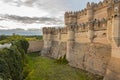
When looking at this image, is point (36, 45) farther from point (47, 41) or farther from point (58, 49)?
point (58, 49)

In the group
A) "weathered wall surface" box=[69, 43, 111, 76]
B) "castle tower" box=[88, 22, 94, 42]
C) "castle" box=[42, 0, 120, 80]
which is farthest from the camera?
"castle tower" box=[88, 22, 94, 42]

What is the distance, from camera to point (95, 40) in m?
32.8

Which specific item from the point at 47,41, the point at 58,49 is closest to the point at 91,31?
the point at 58,49

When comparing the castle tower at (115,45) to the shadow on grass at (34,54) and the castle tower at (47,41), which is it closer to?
the castle tower at (47,41)

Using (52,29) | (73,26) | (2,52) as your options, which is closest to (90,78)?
(2,52)

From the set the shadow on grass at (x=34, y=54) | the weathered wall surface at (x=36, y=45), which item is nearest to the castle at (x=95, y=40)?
the shadow on grass at (x=34, y=54)

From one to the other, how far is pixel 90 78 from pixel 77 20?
22824 millimetres

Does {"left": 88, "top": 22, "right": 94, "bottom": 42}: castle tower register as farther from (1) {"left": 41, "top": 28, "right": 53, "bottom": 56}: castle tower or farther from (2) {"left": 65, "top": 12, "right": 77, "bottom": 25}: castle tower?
(1) {"left": 41, "top": 28, "right": 53, "bottom": 56}: castle tower

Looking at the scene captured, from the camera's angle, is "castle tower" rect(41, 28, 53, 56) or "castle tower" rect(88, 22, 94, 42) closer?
"castle tower" rect(88, 22, 94, 42)

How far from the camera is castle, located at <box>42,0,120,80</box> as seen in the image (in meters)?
24.1

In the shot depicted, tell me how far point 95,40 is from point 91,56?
246 cm

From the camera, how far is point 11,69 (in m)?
23.8

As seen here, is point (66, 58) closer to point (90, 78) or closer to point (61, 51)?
point (61, 51)

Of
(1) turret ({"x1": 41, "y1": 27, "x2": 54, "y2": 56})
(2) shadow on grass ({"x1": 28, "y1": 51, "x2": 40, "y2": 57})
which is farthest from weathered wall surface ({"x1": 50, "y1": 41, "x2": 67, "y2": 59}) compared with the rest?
(2) shadow on grass ({"x1": 28, "y1": 51, "x2": 40, "y2": 57})
